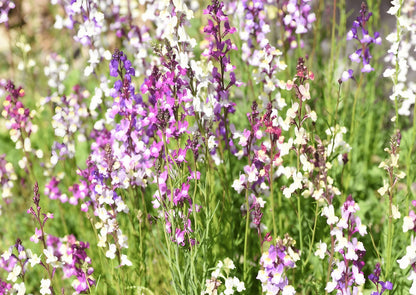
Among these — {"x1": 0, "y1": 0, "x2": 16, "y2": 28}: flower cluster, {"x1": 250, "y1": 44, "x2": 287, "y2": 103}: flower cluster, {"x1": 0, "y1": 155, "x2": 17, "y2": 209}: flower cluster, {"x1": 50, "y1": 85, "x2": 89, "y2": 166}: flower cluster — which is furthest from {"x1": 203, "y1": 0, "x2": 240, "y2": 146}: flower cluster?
{"x1": 0, "y1": 155, "x2": 17, "y2": 209}: flower cluster

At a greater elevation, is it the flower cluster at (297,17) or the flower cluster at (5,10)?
the flower cluster at (5,10)

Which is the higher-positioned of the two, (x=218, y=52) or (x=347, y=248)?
(x=218, y=52)

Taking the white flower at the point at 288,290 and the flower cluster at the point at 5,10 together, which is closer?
the white flower at the point at 288,290

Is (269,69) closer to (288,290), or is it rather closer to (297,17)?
(297,17)

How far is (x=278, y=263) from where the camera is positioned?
2.01 metres

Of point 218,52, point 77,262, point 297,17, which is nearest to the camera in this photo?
point 218,52

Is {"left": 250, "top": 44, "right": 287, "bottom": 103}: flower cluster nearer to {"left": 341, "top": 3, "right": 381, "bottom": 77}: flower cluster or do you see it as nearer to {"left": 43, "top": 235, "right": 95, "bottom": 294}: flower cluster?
{"left": 341, "top": 3, "right": 381, "bottom": 77}: flower cluster

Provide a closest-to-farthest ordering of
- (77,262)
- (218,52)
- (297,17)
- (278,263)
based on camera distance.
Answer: (278,263) → (218,52) → (77,262) → (297,17)

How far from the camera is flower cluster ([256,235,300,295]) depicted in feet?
6.48

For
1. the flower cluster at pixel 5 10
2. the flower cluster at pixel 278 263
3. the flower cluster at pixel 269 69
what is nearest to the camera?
the flower cluster at pixel 278 263

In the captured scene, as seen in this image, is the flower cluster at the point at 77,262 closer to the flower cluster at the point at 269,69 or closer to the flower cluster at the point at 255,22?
the flower cluster at the point at 269,69

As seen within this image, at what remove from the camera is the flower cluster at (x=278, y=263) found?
1974 mm

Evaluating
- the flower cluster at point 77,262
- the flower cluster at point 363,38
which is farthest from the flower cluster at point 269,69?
the flower cluster at point 77,262

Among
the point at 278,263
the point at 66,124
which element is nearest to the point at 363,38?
the point at 278,263
